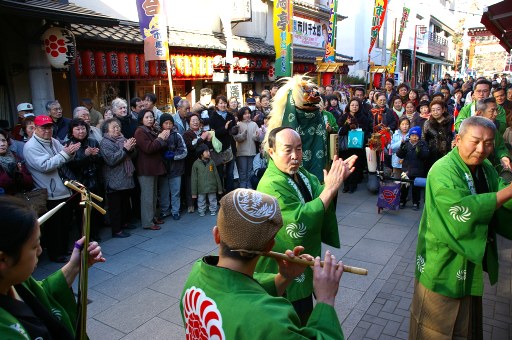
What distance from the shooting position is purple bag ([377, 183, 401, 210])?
6.71 metres

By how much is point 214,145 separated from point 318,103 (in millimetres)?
2778

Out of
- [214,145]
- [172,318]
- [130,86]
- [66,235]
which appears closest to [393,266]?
[172,318]

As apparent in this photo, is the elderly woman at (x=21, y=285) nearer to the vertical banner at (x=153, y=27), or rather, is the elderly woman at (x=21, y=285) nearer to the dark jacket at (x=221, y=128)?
the dark jacket at (x=221, y=128)

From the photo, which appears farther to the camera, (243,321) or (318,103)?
(318,103)

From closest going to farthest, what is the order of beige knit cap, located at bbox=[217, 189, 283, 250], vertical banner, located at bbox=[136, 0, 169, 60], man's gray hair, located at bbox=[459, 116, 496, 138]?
beige knit cap, located at bbox=[217, 189, 283, 250]
man's gray hair, located at bbox=[459, 116, 496, 138]
vertical banner, located at bbox=[136, 0, 169, 60]

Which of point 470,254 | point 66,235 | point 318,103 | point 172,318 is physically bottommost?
point 172,318

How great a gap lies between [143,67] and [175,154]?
476 centimetres

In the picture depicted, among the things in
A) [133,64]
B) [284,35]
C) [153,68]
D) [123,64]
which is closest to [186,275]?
[123,64]

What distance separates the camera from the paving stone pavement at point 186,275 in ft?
11.8

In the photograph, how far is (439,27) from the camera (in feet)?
144

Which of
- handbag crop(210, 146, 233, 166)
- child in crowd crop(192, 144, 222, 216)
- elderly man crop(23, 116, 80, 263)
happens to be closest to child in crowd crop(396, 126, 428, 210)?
handbag crop(210, 146, 233, 166)

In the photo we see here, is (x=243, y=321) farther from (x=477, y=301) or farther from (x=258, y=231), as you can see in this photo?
(x=477, y=301)

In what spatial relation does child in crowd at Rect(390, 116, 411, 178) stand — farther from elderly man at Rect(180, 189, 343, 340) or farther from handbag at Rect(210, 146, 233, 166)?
elderly man at Rect(180, 189, 343, 340)

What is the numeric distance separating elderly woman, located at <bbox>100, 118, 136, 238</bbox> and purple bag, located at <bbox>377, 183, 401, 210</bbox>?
421 cm
